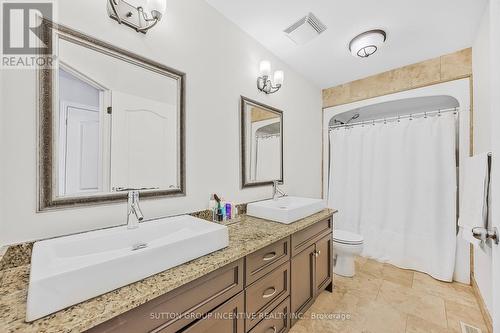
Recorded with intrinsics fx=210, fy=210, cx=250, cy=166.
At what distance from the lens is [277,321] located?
135 centimetres

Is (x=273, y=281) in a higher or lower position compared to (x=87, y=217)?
lower

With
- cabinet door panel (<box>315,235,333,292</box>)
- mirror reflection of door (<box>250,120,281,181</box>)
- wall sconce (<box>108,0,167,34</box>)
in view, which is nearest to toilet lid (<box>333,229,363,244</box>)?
cabinet door panel (<box>315,235,333,292</box>)

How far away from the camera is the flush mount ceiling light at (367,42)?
5.98 ft

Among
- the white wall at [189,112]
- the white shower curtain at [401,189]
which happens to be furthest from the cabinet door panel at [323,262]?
the white shower curtain at [401,189]

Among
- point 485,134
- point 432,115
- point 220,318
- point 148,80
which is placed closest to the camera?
point 220,318

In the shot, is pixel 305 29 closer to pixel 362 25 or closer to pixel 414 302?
pixel 362 25

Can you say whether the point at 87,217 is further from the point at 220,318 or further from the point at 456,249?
the point at 456,249

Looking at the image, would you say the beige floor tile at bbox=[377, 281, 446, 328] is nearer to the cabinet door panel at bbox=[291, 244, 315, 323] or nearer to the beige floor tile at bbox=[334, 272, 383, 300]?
the beige floor tile at bbox=[334, 272, 383, 300]

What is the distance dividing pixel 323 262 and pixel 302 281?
0.38 m

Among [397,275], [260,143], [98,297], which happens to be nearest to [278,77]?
[260,143]

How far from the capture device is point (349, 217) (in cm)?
279

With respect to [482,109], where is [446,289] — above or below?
below

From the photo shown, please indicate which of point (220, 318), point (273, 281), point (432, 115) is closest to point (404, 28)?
point (432, 115)

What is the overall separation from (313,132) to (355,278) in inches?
70.0
